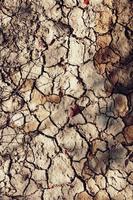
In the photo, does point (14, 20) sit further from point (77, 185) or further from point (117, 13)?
point (77, 185)

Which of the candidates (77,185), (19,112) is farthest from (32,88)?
(77,185)

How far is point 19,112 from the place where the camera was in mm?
3225

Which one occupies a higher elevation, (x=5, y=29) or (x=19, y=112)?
(x=5, y=29)

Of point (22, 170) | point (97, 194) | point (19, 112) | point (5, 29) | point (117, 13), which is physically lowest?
point (97, 194)

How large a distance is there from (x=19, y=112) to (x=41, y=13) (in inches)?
26.1

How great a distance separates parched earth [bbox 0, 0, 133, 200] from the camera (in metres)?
3.03

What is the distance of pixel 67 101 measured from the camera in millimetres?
3162

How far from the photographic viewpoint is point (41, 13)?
3.31 m

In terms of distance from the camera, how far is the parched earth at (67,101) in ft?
9.95

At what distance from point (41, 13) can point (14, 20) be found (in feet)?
0.61

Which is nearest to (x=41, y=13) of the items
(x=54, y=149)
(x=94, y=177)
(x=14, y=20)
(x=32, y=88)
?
(x=14, y=20)

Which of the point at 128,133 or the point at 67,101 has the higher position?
the point at 67,101

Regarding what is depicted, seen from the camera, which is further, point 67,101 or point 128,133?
point 67,101

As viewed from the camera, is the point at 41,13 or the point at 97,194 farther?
the point at 41,13
